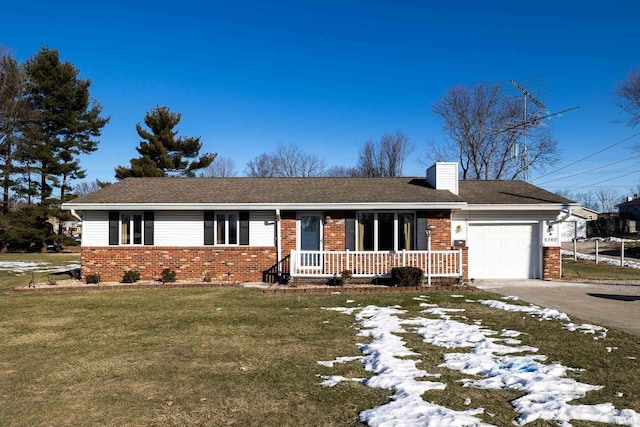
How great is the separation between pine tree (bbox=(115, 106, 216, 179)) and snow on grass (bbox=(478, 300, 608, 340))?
30926mm

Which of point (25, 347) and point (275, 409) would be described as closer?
point (275, 409)

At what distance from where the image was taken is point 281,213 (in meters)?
14.6

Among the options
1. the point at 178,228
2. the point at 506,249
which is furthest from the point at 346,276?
the point at 506,249

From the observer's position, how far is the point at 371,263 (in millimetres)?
13680

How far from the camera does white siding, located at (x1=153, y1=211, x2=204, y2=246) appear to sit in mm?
14773

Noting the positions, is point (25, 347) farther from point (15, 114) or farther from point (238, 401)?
point (15, 114)

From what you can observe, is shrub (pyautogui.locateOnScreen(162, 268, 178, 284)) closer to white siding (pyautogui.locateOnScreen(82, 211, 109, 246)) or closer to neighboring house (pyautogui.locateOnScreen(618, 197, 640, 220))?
white siding (pyautogui.locateOnScreen(82, 211, 109, 246))

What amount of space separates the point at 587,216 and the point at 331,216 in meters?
39.0

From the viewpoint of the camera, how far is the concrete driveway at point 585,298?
27.8 feet

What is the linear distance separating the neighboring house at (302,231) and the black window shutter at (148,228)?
32 millimetres

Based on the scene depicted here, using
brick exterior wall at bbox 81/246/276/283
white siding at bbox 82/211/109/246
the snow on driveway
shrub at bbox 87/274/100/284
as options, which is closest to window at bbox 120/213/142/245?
brick exterior wall at bbox 81/246/276/283

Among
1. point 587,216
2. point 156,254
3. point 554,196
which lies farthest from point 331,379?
point 587,216

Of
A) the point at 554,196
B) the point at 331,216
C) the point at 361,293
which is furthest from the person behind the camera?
the point at 554,196

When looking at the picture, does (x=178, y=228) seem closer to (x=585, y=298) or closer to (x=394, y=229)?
(x=394, y=229)
